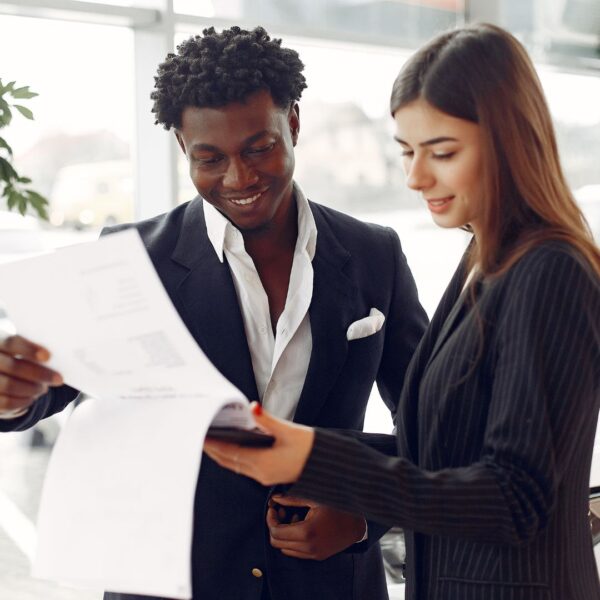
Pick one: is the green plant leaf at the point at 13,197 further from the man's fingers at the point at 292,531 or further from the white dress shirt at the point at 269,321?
the man's fingers at the point at 292,531

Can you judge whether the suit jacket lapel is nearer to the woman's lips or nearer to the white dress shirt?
the woman's lips

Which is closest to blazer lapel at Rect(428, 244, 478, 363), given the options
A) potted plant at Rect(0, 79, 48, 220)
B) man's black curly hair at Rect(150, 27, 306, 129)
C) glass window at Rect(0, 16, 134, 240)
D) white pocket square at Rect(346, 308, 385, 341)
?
white pocket square at Rect(346, 308, 385, 341)

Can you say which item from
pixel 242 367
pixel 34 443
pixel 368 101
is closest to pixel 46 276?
pixel 242 367

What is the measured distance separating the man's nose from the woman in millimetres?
309

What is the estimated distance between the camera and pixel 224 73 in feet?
4.87

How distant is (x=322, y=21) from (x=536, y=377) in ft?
8.90

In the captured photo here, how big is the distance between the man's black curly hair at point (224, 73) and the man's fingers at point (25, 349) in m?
0.56

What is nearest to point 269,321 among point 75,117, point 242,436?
point 242,436

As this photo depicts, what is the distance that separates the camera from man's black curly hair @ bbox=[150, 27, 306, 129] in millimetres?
1480

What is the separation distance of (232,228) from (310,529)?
523 mm

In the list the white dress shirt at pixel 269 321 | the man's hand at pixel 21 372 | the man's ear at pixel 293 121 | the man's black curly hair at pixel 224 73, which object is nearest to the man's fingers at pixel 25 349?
the man's hand at pixel 21 372

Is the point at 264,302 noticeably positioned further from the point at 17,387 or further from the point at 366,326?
the point at 17,387

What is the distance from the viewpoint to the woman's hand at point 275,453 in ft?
3.38

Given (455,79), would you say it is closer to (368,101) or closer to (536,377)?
(536,377)
